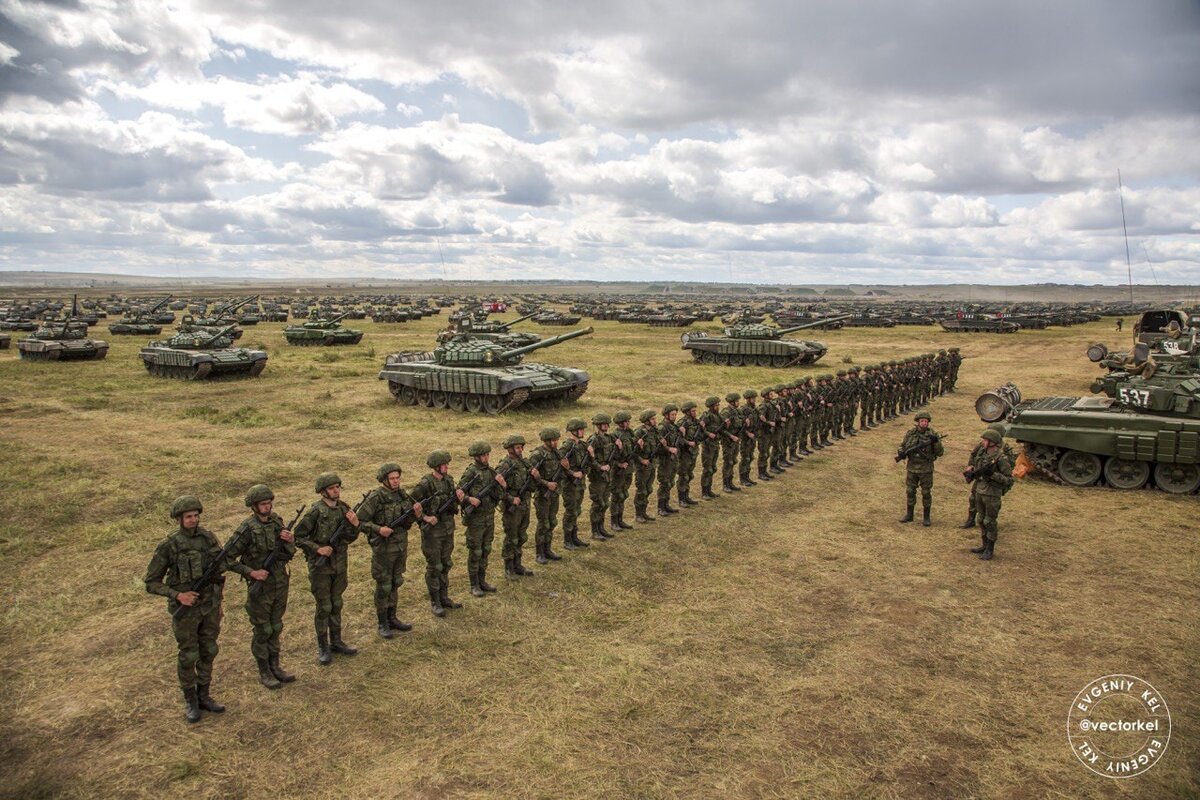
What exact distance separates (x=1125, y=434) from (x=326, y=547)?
45.8ft

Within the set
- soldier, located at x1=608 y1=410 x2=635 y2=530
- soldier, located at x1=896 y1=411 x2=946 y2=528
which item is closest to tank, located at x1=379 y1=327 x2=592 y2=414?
soldier, located at x1=608 y1=410 x2=635 y2=530

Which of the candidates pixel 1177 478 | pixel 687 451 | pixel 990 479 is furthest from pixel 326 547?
pixel 1177 478

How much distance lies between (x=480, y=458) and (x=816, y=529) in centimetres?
585

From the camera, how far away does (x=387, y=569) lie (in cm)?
781

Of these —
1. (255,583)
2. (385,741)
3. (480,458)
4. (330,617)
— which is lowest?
(385,741)

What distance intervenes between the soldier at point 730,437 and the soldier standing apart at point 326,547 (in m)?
7.76

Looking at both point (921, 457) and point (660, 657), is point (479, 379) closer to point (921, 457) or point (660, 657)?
point (921, 457)

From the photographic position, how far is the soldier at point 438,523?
328 inches

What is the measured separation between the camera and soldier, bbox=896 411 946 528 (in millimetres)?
11602

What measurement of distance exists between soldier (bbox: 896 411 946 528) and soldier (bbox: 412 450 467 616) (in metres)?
7.20

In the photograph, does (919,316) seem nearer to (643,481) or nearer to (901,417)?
(901,417)

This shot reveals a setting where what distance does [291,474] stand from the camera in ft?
48.3

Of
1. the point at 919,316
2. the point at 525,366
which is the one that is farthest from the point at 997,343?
the point at 525,366

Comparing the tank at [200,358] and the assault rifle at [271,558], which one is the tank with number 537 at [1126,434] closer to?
the assault rifle at [271,558]
